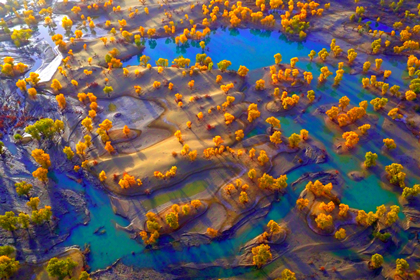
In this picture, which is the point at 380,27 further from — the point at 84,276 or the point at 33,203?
the point at 33,203

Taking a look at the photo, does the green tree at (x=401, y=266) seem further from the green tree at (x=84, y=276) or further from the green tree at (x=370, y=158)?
the green tree at (x=84, y=276)

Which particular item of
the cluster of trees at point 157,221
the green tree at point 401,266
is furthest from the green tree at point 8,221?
the green tree at point 401,266

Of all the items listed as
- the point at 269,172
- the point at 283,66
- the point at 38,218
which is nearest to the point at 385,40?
the point at 283,66

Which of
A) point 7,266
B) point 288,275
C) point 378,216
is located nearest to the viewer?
point 288,275

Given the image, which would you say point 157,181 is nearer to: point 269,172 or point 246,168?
point 246,168

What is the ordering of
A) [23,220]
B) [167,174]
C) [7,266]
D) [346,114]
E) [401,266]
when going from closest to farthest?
[7,266]
[401,266]
[23,220]
[167,174]
[346,114]

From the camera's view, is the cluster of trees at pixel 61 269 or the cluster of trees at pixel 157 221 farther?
the cluster of trees at pixel 157 221

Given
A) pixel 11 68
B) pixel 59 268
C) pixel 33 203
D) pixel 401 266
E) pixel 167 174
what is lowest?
pixel 401 266

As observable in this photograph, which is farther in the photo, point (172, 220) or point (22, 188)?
point (22, 188)

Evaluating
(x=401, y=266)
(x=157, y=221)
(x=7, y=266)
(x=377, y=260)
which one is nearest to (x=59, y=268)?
(x=7, y=266)

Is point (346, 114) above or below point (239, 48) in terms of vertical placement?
below

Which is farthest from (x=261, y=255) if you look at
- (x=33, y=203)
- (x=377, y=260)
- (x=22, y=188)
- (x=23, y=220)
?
(x=22, y=188)

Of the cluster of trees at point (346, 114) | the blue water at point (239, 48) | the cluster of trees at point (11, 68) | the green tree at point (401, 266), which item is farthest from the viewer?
the blue water at point (239, 48)

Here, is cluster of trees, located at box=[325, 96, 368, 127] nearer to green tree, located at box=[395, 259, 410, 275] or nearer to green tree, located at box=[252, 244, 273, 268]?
green tree, located at box=[395, 259, 410, 275]
